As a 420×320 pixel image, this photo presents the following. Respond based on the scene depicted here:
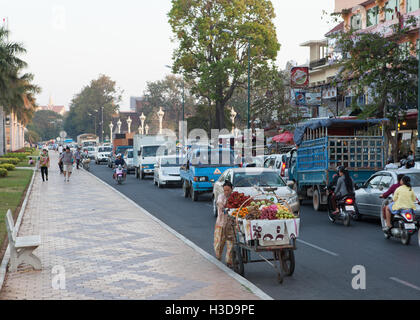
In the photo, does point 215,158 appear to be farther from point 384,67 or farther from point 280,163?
point 384,67

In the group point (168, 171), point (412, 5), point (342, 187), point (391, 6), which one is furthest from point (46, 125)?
point (342, 187)

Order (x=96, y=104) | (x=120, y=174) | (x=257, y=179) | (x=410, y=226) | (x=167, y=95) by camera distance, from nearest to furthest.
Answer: (x=410, y=226) < (x=257, y=179) < (x=120, y=174) < (x=167, y=95) < (x=96, y=104)

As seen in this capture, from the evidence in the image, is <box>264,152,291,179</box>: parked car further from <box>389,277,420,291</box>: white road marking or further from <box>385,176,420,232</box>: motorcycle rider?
<box>389,277,420,291</box>: white road marking

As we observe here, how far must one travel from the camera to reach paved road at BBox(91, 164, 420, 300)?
877 centimetres

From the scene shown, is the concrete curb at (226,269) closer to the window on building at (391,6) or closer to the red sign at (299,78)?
the window on building at (391,6)

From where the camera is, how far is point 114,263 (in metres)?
10.6

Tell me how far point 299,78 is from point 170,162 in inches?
548

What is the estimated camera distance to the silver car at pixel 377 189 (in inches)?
626

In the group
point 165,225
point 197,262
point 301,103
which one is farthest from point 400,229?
point 301,103

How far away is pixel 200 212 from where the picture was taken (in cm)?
2006

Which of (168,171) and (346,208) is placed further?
(168,171)

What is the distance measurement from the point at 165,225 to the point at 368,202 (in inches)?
218

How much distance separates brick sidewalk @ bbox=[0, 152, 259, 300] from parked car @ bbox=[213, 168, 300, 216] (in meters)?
2.49

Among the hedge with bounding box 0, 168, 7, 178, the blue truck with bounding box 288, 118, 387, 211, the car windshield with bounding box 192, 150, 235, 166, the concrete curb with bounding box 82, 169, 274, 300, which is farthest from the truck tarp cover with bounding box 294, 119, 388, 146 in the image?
the hedge with bounding box 0, 168, 7, 178
